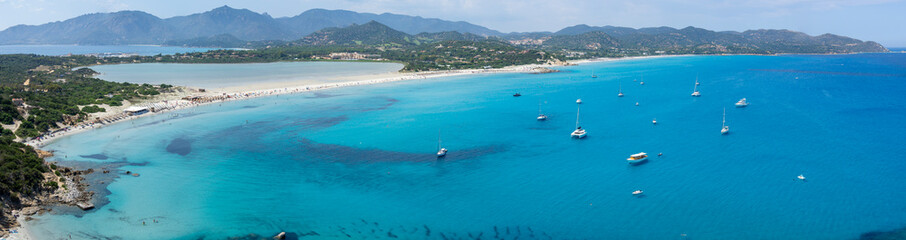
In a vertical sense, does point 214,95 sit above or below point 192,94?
below

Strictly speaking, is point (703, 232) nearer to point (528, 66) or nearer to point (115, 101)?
point (115, 101)

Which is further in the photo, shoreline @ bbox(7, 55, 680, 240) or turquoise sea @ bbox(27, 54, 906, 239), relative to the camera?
shoreline @ bbox(7, 55, 680, 240)

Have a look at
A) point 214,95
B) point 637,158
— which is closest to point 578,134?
point 637,158

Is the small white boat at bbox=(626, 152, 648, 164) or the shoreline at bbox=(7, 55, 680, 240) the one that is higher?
the shoreline at bbox=(7, 55, 680, 240)

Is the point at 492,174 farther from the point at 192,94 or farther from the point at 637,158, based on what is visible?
the point at 192,94

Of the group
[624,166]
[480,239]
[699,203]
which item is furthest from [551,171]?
[480,239]

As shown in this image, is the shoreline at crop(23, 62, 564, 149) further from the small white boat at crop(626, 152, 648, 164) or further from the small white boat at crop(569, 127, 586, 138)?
the small white boat at crop(626, 152, 648, 164)

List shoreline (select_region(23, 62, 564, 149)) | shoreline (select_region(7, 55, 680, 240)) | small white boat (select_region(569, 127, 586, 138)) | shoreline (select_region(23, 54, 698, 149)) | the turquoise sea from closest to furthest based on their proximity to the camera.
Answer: the turquoise sea
shoreline (select_region(7, 55, 680, 240))
small white boat (select_region(569, 127, 586, 138))
shoreline (select_region(23, 54, 698, 149))
shoreline (select_region(23, 62, 564, 149))

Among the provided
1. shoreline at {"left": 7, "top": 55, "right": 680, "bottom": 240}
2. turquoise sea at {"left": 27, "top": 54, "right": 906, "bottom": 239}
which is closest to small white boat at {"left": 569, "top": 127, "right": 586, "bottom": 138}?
turquoise sea at {"left": 27, "top": 54, "right": 906, "bottom": 239}
